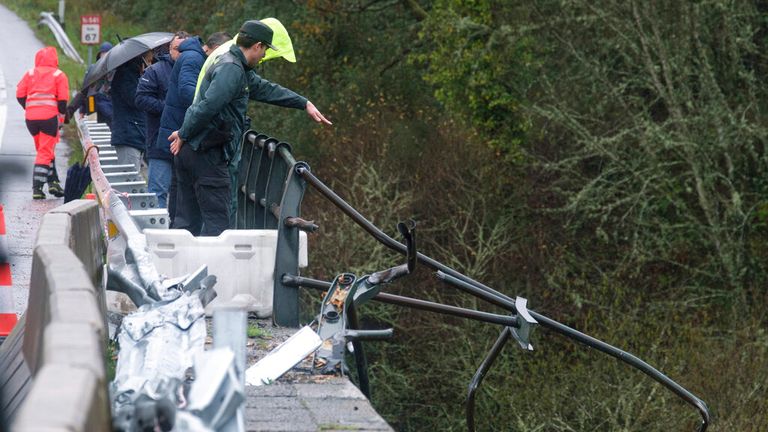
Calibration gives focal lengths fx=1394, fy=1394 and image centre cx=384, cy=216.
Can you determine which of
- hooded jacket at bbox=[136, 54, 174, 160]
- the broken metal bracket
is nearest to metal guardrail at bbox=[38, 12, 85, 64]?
hooded jacket at bbox=[136, 54, 174, 160]

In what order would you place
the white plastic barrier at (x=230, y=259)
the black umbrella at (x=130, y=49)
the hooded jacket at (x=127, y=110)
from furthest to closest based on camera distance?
1. the hooded jacket at (x=127, y=110)
2. the black umbrella at (x=130, y=49)
3. the white plastic barrier at (x=230, y=259)

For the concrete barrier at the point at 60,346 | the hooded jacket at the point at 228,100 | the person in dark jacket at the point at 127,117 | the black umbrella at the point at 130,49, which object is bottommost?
the person in dark jacket at the point at 127,117

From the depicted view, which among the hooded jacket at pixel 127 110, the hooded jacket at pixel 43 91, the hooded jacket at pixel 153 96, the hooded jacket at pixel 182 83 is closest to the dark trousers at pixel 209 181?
the hooded jacket at pixel 182 83

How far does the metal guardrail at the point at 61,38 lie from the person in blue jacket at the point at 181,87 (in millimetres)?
29206

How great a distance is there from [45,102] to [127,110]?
439 cm

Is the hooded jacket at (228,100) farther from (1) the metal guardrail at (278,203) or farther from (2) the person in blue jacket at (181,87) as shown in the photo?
(2) the person in blue jacket at (181,87)

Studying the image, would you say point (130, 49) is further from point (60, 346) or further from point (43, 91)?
point (60, 346)

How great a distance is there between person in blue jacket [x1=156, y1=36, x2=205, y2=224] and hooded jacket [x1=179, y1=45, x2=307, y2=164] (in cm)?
102

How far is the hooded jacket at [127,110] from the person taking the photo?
1195cm

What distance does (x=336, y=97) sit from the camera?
29844mm

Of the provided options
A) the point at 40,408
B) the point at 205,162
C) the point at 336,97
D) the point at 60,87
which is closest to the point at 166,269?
the point at 205,162

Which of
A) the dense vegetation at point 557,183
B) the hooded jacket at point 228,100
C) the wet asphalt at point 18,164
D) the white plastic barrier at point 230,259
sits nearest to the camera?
the white plastic barrier at point 230,259

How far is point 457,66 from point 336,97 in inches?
191

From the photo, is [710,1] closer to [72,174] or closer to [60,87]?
[60,87]
